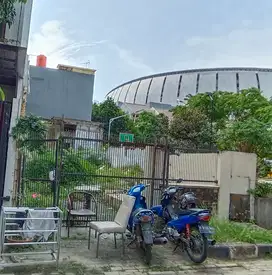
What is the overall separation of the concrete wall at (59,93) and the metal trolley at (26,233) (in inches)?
1117

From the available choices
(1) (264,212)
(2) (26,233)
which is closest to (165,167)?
(1) (264,212)

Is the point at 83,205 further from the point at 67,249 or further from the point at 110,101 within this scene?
the point at 110,101

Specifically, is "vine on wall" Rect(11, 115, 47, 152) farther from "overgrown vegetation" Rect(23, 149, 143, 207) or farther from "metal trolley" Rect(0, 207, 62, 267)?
"overgrown vegetation" Rect(23, 149, 143, 207)

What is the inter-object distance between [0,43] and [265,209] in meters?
7.30

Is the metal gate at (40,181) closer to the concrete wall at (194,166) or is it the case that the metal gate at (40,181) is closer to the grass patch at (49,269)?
the grass patch at (49,269)

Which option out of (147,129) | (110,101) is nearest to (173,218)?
(147,129)

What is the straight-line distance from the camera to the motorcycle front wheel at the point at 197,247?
5.19m

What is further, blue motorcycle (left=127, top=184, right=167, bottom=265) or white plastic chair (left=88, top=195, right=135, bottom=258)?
white plastic chair (left=88, top=195, right=135, bottom=258)

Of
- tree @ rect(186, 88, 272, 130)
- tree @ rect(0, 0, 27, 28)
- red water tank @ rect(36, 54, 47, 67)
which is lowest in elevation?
tree @ rect(0, 0, 27, 28)

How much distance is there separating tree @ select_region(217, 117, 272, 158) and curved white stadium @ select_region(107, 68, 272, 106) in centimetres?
7890

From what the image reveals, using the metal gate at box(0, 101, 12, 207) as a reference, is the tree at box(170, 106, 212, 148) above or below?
above

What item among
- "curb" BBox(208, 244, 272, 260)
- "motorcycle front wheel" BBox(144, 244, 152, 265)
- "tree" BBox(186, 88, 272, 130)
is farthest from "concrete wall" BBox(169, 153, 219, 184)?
"tree" BBox(186, 88, 272, 130)

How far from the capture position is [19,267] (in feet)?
14.8

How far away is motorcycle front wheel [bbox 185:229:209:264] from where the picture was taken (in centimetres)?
519
